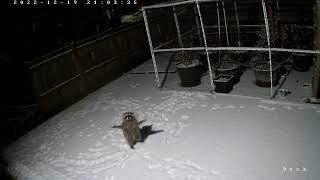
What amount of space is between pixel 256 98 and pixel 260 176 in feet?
9.36

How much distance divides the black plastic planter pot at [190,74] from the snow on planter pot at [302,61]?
2.59 metres

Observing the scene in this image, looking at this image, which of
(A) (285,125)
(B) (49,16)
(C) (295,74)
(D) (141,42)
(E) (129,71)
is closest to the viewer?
(A) (285,125)

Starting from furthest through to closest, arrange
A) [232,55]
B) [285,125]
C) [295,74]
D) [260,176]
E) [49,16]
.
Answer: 1. [49,16]
2. [232,55]
3. [295,74]
4. [285,125]
5. [260,176]

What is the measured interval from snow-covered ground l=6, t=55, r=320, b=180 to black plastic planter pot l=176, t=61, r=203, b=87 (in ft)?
1.39

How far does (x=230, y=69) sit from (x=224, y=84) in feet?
2.33

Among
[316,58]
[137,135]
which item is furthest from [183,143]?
[316,58]

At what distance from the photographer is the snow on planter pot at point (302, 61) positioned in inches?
337

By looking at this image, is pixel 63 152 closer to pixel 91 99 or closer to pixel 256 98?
pixel 91 99

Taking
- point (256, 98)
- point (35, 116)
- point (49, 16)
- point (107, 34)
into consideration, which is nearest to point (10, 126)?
point (35, 116)

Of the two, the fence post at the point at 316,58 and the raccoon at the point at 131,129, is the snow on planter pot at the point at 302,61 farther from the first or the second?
the raccoon at the point at 131,129

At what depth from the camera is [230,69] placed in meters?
8.41

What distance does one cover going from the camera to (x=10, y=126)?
7.82m

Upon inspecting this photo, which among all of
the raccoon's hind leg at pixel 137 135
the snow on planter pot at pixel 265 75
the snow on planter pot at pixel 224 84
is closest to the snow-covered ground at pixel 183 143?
the raccoon's hind leg at pixel 137 135

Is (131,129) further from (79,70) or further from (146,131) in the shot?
(79,70)
